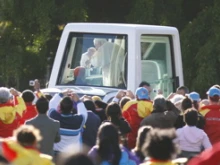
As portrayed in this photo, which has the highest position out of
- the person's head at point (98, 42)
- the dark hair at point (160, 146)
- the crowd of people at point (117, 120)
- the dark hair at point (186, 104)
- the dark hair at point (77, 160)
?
the person's head at point (98, 42)

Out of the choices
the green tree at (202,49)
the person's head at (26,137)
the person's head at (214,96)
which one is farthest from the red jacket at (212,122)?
the green tree at (202,49)

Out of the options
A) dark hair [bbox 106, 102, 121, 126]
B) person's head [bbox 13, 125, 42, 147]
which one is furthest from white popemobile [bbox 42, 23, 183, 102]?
person's head [bbox 13, 125, 42, 147]

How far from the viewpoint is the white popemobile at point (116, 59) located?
16.2 meters

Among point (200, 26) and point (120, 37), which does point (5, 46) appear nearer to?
point (200, 26)

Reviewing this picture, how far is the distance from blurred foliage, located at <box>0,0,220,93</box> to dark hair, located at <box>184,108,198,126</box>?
9.54 meters

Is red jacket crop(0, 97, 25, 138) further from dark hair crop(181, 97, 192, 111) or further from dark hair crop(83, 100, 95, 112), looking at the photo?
dark hair crop(181, 97, 192, 111)

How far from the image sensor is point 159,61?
17266 millimetres

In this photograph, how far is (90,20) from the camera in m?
23.4

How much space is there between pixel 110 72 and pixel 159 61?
130 cm

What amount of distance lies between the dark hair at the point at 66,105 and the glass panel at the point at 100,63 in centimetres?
439

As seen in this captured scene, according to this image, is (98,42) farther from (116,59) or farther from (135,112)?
(135,112)

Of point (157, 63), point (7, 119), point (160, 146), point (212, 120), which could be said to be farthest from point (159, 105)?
point (160, 146)

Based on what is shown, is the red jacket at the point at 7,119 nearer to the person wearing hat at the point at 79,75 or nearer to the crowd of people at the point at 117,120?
the crowd of people at the point at 117,120

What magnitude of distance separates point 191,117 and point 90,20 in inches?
480
